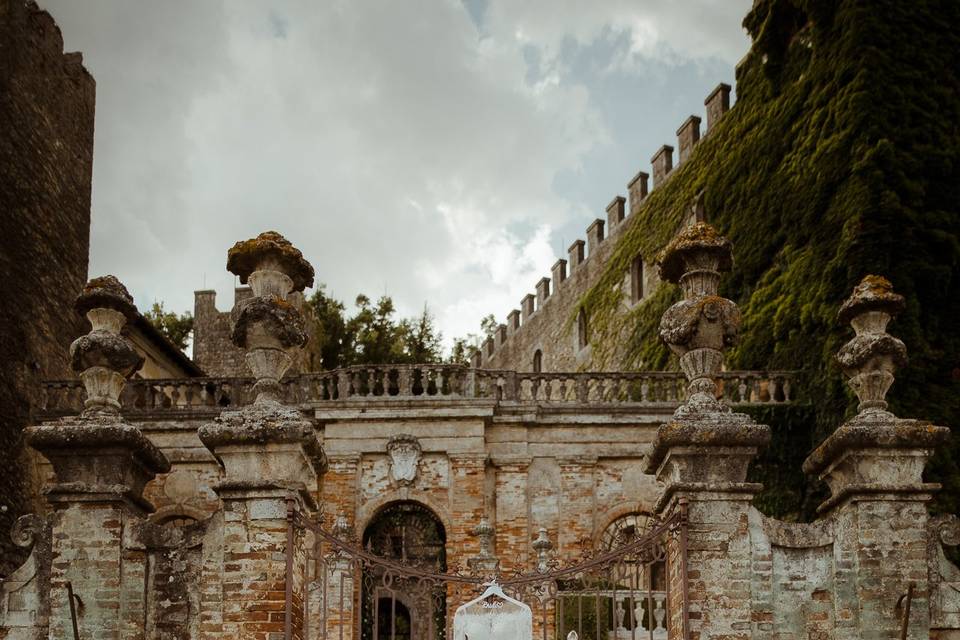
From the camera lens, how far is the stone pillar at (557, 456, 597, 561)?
24.1 m

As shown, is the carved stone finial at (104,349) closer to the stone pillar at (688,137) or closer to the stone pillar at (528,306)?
the stone pillar at (688,137)

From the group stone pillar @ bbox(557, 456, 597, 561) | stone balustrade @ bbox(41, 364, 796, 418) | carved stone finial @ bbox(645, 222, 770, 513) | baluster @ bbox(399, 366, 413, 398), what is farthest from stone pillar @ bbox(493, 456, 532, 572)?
carved stone finial @ bbox(645, 222, 770, 513)

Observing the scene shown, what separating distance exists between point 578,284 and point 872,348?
103 ft

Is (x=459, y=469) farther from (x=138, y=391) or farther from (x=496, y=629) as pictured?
(x=496, y=629)

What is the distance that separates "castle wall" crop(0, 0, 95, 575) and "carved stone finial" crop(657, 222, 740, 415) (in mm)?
16421

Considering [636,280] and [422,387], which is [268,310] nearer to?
[422,387]

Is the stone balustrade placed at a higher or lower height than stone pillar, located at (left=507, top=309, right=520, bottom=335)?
lower

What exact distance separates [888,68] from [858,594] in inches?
621

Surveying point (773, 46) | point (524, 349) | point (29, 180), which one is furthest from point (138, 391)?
point (524, 349)

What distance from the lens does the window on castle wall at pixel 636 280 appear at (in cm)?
3478

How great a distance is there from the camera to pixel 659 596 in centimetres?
2047

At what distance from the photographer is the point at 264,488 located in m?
9.31

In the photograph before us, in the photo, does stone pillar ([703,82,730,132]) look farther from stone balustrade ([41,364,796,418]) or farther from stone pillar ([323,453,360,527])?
stone pillar ([323,453,360,527])

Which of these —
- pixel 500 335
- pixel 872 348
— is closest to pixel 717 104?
pixel 500 335
